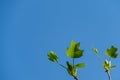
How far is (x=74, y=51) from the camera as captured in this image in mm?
1305

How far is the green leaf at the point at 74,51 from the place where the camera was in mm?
1300

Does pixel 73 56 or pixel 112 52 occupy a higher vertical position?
pixel 112 52

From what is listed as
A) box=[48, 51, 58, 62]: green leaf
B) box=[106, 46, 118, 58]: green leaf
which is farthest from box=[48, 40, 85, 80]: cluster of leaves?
box=[106, 46, 118, 58]: green leaf

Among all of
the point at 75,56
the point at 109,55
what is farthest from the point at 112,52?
the point at 75,56

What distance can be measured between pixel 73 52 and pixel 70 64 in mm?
137

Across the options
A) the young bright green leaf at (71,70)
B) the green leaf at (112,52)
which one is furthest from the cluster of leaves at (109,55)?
the young bright green leaf at (71,70)

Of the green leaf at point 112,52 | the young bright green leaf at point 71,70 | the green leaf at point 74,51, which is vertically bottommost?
the young bright green leaf at point 71,70

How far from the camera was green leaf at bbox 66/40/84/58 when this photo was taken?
1.30 metres

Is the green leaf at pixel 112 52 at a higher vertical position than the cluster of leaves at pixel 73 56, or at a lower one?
higher

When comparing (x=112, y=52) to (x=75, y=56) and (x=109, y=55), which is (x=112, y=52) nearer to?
(x=109, y=55)

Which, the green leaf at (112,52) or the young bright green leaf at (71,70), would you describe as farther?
the green leaf at (112,52)

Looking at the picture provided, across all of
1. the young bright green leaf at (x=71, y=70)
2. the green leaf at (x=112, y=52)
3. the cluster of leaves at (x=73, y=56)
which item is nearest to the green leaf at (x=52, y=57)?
the cluster of leaves at (x=73, y=56)

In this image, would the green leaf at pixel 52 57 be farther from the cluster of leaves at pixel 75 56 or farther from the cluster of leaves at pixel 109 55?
the cluster of leaves at pixel 109 55

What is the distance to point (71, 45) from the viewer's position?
1364mm
